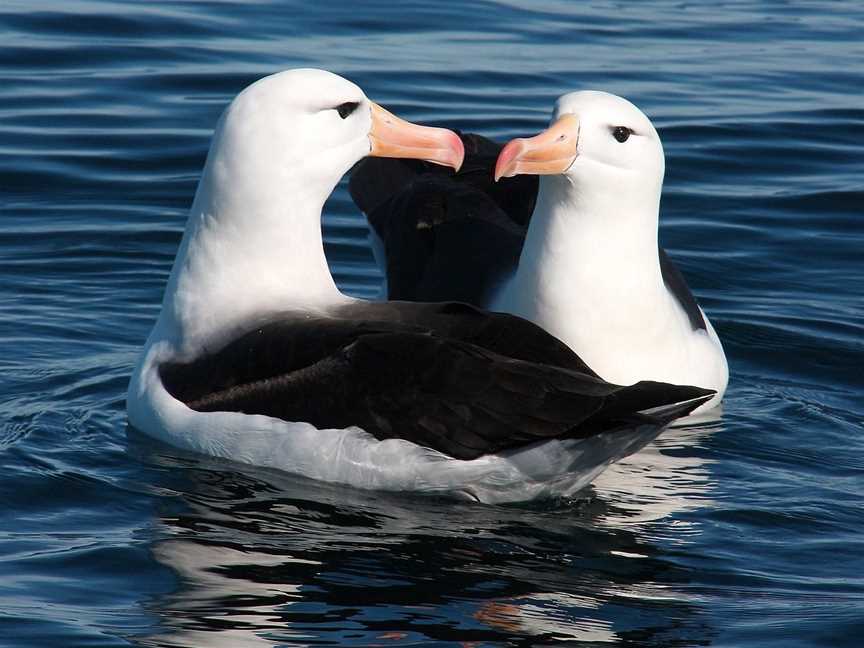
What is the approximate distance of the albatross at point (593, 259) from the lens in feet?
24.7

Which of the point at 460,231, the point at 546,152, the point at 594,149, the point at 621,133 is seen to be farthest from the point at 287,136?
the point at 460,231

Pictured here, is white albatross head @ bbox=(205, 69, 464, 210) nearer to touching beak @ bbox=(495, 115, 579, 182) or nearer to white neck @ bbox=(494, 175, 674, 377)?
touching beak @ bbox=(495, 115, 579, 182)

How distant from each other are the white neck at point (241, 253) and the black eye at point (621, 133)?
1202mm

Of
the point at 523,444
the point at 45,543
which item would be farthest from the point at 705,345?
the point at 45,543

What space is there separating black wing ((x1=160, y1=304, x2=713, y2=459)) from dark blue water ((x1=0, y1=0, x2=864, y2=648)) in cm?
31

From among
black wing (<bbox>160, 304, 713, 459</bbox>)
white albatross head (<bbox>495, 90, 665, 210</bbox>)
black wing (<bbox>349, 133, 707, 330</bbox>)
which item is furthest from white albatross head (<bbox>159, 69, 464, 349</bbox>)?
black wing (<bbox>349, 133, 707, 330</bbox>)

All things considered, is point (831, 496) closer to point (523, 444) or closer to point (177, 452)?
point (523, 444)

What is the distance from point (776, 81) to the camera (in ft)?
49.6

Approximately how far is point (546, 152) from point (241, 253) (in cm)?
128

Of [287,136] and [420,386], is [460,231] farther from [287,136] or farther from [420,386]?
[420,386]

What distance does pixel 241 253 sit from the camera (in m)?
7.34

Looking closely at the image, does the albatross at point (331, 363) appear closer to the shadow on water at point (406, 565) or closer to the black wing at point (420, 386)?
the black wing at point (420, 386)

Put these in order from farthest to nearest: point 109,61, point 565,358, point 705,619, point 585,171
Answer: point 109,61 < point 585,171 < point 565,358 < point 705,619

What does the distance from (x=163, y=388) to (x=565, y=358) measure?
1588 mm
